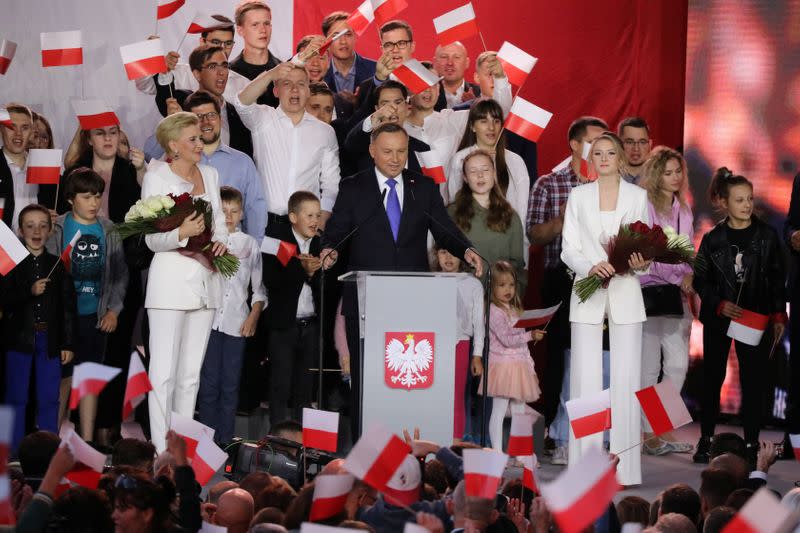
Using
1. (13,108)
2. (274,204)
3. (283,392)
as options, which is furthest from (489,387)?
(13,108)

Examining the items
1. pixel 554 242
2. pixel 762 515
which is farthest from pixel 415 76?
pixel 762 515

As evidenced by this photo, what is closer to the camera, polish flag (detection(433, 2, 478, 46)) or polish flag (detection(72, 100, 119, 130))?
polish flag (detection(72, 100, 119, 130))

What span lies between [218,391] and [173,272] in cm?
127

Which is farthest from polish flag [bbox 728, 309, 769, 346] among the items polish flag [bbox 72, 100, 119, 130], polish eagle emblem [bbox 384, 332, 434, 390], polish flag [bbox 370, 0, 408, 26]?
polish flag [bbox 72, 100, 119, 130]

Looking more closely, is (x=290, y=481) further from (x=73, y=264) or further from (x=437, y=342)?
(x=73, y=264)

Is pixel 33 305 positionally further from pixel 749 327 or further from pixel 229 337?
pixel 749 327

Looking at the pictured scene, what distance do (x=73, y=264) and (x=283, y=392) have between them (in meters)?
1.50

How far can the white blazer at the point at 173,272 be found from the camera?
7.18 metres

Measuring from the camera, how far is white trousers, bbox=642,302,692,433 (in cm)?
887

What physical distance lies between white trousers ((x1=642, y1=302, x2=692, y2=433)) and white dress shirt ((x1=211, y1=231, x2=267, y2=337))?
8.36ft

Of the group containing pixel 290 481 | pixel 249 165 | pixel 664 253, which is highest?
pixel 249 165

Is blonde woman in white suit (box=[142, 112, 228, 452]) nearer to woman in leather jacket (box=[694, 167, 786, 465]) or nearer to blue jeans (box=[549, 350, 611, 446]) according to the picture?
blue jeans (box=[549, 350, 611, 446])

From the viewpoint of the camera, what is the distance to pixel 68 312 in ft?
26.3

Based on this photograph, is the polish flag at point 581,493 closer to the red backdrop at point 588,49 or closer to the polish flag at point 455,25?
the polish flag at point 455,25
